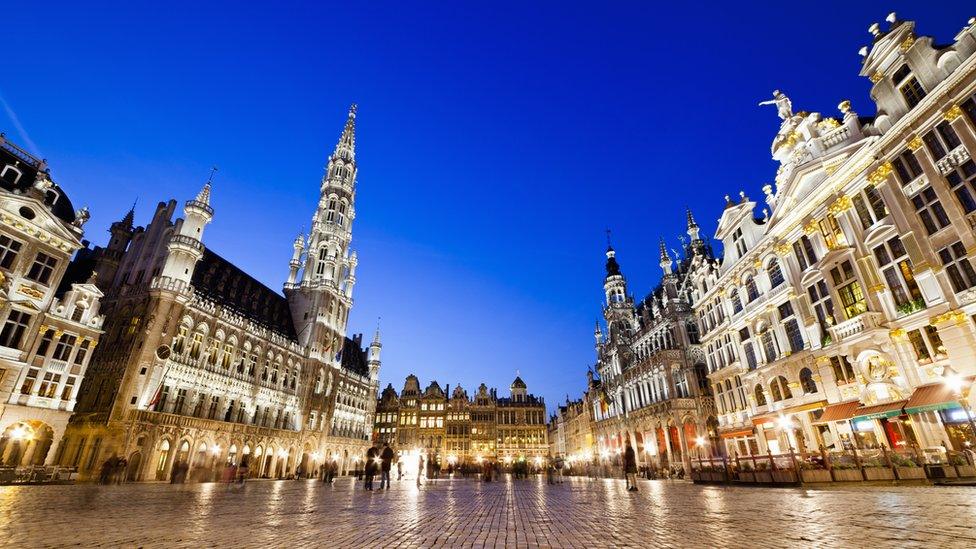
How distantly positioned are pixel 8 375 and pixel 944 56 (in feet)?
194

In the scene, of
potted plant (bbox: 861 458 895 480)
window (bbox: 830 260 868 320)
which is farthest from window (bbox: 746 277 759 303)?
potted plant (bbox: 861 458 895 480)

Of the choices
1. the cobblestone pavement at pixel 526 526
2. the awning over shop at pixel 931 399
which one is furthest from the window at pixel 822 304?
the cobblestone pavement at pixel 526 526

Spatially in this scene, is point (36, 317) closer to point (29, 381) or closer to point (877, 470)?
point (29, 381)

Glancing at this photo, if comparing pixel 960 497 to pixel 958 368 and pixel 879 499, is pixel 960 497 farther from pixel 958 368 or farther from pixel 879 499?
pixel 958 368

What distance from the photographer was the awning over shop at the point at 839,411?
2427cm

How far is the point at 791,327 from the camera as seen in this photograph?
1215 inches

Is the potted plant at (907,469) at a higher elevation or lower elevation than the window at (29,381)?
lower

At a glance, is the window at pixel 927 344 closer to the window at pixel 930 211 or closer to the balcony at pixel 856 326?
the balcony at pixel 856 326

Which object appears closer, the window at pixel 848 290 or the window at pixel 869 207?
the window at pixel 869 207

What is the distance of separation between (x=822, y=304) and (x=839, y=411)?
679 cm

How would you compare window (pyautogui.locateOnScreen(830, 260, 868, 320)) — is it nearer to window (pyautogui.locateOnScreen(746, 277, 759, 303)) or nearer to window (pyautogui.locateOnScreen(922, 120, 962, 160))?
window (pyautogui.locateOnScreen(922, 120, 962, 160))

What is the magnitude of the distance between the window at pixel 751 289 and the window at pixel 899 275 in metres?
11.0

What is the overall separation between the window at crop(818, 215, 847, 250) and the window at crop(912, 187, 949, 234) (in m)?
4.29

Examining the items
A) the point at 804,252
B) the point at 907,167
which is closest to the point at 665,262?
the point at 804,252
